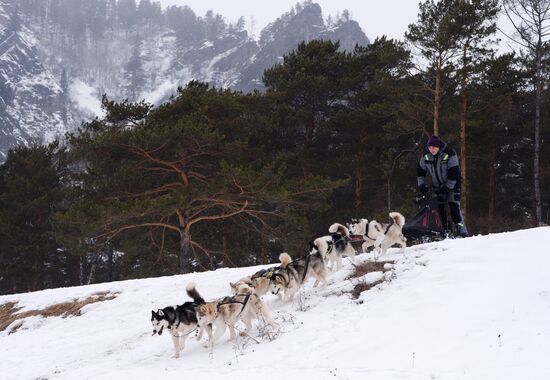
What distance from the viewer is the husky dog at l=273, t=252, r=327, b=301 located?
8781mm

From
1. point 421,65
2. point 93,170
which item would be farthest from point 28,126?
point 421,65

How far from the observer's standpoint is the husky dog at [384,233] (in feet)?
30.7

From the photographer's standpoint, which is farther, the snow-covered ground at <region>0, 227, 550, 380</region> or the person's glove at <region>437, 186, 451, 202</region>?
the person's glove at <region>437, 186, 451, 202</region>

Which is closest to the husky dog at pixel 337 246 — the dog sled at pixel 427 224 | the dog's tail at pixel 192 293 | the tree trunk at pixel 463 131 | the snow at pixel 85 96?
the dog sled at pixel 427 224

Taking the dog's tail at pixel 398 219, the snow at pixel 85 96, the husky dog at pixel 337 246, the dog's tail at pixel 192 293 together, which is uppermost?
the snow at pixel 85 96

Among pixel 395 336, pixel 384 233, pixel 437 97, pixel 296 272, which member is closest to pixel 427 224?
pixel 384 233

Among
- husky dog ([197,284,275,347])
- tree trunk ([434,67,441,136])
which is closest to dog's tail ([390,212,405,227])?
husky dog ([197,284,275,347])

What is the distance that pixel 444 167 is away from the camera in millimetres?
9609

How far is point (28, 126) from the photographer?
141250 mm

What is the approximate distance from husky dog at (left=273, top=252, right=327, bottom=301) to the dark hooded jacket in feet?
9.64

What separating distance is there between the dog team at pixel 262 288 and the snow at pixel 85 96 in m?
171

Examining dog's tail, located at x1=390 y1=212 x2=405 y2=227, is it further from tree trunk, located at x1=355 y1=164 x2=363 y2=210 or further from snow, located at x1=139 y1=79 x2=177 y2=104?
snow, located at x1=139 y1=79 x2=177 y2=104

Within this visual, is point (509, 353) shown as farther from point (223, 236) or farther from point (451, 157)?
point (223, 236)

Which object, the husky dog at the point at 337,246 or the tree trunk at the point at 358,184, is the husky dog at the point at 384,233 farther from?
the tree trunk at the point at 358,184
